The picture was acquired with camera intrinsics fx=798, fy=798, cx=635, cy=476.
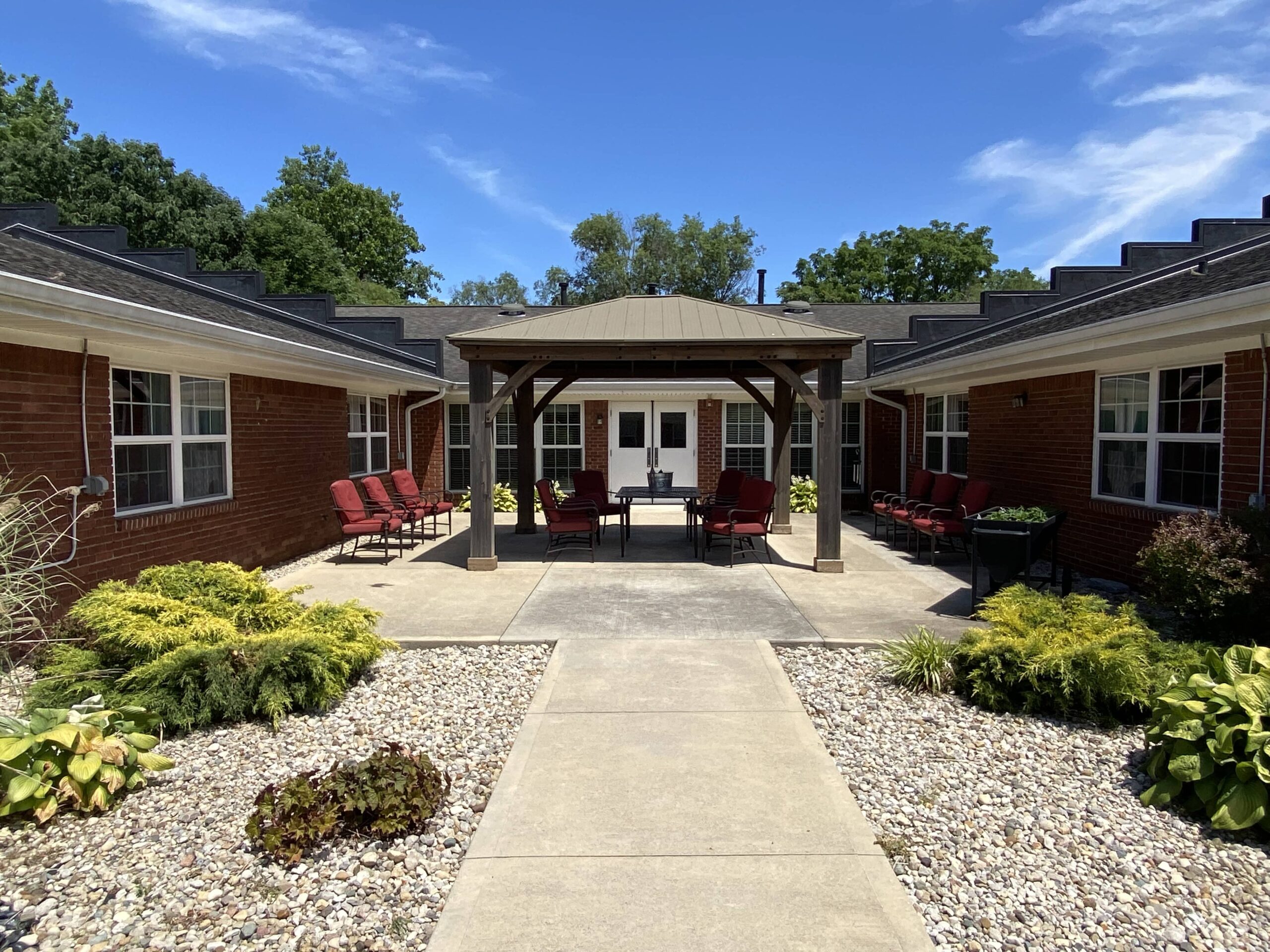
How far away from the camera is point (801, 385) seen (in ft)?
29.8

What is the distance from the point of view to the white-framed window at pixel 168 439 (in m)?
7.22

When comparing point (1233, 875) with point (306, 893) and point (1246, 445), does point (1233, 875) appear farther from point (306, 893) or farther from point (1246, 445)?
point (1246, 445)

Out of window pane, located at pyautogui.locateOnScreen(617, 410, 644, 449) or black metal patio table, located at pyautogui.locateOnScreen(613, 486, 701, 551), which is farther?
window pane, located at pyautogui.locateOnScreen(617, 410, 644, 449)

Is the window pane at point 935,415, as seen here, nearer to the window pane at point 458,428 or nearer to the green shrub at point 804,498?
the green shrub at point 804,498

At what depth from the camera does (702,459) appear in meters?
16.9

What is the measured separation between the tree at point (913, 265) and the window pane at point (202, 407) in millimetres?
36641

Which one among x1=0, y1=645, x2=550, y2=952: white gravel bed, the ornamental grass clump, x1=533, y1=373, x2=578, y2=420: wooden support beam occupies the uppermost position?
x1=533, y1=373, x2=578, y2=420: wooden support beam

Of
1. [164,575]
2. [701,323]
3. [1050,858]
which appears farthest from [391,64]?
[1050,858]

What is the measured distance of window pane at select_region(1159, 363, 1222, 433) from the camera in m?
7.24

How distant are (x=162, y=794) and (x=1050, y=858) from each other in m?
3.97

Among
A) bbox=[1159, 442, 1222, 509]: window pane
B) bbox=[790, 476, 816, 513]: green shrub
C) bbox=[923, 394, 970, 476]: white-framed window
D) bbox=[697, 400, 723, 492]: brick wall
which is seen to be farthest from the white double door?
bbox=[1159, 442, 1222, 509]: window pane

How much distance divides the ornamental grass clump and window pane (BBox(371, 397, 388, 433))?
339 inches

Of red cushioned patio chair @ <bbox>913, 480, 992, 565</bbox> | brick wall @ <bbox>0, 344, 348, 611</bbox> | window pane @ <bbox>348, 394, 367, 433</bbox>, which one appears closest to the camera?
brick wall @ <bbox>0, 344, 348, 611</bbox>

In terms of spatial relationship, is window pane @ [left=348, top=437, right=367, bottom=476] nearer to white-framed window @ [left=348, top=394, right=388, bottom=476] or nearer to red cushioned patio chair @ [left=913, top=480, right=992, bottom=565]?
white-framed window @ [left=348, top=394, right=388, bottom=476]
